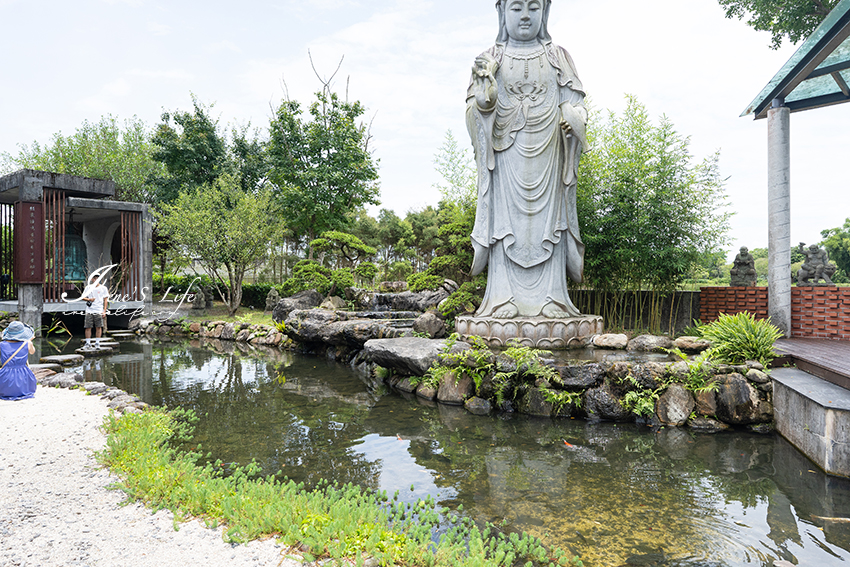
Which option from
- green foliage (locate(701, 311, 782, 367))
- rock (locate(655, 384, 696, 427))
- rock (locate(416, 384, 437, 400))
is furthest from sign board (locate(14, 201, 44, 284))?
green foliage (locate(701, 311, 782, 367))

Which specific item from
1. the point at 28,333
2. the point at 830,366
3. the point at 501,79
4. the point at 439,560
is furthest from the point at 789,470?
the point at 28,333

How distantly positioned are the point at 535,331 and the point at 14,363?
6.46 m

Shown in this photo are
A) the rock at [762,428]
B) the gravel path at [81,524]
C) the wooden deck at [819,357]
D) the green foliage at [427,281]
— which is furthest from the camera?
the green foliage at [427,281]

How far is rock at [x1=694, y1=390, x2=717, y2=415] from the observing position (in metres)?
4.91

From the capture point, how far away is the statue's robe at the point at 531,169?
A: 677 cm

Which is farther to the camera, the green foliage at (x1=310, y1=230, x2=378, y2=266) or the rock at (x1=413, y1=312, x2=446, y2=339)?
the green foliage at (x1=310, y1=230, x2=378, y2=266)

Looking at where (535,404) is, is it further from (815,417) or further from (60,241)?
(60,241)

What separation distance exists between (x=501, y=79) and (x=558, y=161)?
1.48 metres

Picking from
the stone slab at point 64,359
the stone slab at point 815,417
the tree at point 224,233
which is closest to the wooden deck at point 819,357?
the stone slab at point 815,417

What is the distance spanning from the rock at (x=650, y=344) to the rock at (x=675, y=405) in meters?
1.15

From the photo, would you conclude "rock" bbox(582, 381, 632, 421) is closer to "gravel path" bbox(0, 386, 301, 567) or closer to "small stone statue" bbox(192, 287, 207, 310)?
"gravel path" bbox(0, 386, 301, 567)

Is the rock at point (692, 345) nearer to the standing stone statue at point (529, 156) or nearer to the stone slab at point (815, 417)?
the stone slab at point (815, 417)

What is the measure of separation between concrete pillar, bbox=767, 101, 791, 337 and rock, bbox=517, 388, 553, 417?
427 cm

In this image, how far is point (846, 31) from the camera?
4.80 metres
